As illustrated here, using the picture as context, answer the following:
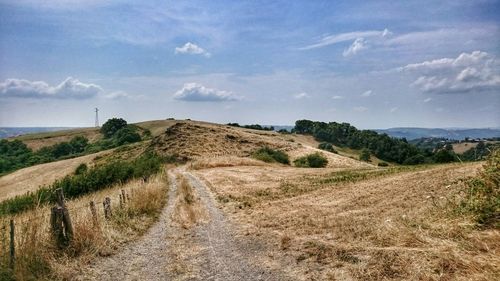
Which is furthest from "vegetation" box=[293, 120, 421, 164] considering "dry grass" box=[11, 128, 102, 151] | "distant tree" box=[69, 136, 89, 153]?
"distant tree" box=[69, 136, 89, 153]

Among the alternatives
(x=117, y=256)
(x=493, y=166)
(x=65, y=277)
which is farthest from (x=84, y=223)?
(x=493, y=166)

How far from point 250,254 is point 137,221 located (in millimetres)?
7571

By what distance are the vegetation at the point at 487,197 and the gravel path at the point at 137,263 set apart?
7991 mm

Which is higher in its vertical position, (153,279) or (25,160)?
(153,279)

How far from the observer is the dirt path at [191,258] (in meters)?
10.8

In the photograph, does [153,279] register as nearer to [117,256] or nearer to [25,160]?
[117,256]

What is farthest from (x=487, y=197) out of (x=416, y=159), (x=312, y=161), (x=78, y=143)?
(x=78, y=143)

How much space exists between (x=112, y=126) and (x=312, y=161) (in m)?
130

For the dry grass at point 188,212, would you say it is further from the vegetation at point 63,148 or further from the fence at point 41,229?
the vegetation at point 63,148

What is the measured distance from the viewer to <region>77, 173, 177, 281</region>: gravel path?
10953mm

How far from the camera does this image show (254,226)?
16.5m

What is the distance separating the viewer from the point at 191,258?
1245cm

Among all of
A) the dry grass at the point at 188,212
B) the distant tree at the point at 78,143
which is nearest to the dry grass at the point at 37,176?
Answer: the dry grass at the point at 188,212

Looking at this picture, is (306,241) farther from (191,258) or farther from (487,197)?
(487,197)
